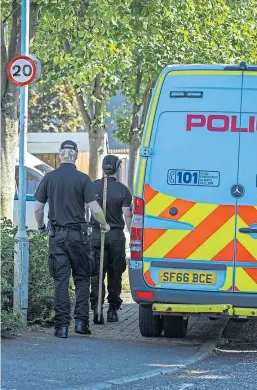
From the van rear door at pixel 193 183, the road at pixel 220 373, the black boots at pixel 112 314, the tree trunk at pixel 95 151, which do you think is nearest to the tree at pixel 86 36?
the tree trunk at pixel 95 151

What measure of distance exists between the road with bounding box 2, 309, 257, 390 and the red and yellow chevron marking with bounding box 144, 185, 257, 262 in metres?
0.90

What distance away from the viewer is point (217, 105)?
1074cm

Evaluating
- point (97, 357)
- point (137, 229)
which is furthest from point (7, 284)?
point (97, 357)

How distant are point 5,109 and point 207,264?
294 inches

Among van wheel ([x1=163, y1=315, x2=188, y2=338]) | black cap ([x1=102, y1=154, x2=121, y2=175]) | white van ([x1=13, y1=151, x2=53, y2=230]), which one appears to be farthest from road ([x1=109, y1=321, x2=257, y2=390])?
white van ([x1=13, y1=151, x2=53, y2=230])

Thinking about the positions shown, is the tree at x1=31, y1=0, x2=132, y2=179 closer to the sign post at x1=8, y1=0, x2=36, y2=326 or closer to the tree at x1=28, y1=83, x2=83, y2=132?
the sign post at x1=8, y1=0, x2=36, y2=326

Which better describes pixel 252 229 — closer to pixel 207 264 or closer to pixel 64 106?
pixel 207 264

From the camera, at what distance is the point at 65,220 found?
11297 mm

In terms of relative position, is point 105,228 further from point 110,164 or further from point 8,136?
point 8,136

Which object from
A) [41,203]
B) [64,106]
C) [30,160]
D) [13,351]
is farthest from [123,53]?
[64,106]

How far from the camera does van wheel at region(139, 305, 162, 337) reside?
11523 mm

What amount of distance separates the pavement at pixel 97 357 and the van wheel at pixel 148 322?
78 millimetres

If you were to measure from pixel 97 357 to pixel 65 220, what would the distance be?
182 centimetres

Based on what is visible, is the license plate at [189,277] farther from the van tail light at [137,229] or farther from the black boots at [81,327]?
the black boots at [81,327]
